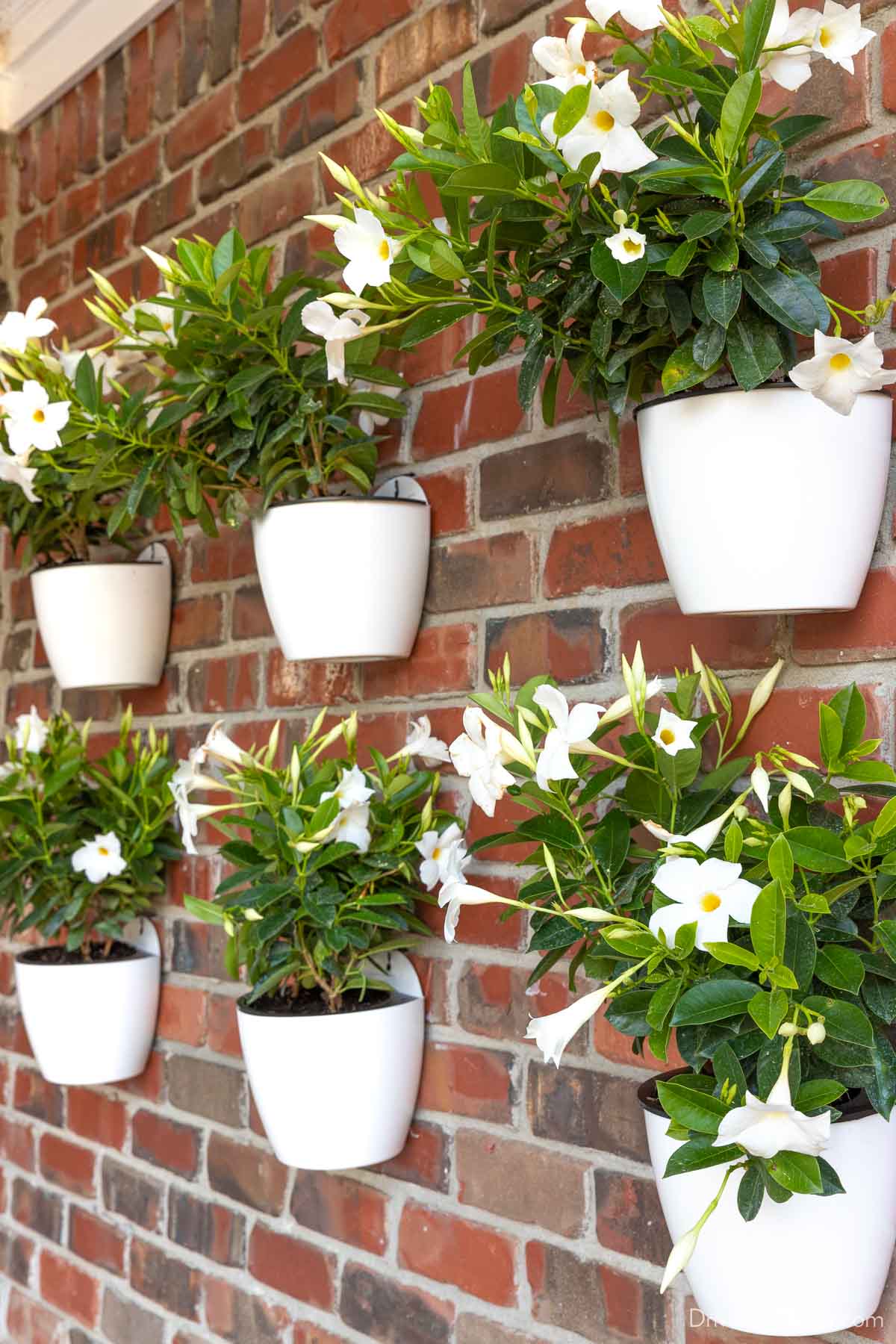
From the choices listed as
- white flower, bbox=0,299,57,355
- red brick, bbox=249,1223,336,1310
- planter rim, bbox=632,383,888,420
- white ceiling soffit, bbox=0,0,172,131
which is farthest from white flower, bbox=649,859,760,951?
white ceiling soffit, bbox=0,0,172,131

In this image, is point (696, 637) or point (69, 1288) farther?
point (69, 1288)

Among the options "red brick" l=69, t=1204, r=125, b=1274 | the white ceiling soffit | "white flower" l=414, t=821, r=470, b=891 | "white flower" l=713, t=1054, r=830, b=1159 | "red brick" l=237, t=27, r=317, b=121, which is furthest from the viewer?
the white ceiling soffit

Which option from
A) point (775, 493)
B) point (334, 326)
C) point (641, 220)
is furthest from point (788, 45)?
point (334, 326)

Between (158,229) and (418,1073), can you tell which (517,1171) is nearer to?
(418,1073)

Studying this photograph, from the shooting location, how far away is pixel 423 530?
1312 millimetres

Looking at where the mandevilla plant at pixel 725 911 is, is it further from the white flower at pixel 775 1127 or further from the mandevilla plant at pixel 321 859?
the mandevilla plant at pixel 321 859

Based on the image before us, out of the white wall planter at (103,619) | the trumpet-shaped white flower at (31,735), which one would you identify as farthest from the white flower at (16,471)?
the trumpet-shaped white flower at (31,735)

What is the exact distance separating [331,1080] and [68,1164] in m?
0.87

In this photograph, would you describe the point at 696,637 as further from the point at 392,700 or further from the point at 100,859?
the point at 100,859

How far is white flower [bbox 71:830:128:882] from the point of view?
1.56 meters

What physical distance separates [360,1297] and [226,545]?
88 cm

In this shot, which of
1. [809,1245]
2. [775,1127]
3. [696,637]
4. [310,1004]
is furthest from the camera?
[310,1004]

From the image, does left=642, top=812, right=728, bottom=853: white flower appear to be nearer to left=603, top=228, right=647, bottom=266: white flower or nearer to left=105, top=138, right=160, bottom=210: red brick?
left=603, top=228, right=647, bottom=266: white flower

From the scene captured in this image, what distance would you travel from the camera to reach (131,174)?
1849 mm
